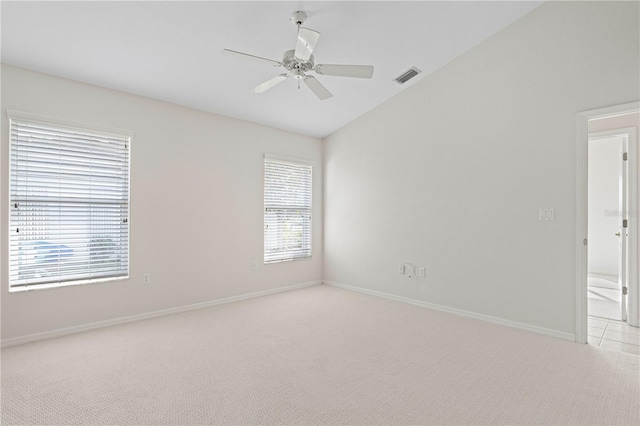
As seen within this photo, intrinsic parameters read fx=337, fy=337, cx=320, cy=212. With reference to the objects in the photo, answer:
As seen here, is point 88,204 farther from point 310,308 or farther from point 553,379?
point 553,379

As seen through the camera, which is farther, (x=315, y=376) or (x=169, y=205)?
(x=169, y=205)

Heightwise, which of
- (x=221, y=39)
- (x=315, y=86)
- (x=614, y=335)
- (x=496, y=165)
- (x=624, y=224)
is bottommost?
(x=614, y=335)

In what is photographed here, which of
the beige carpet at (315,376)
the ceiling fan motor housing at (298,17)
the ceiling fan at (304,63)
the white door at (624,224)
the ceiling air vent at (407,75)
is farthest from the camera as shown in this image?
the ceiling air vent at (407,75)

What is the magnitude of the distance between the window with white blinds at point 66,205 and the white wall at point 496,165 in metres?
3.27

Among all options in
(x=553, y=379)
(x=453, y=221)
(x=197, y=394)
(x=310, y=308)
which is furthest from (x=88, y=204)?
(x=553, y=379)

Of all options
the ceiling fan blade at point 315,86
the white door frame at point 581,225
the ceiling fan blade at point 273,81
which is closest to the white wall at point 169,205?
the ceiling fan blade at point 273,81

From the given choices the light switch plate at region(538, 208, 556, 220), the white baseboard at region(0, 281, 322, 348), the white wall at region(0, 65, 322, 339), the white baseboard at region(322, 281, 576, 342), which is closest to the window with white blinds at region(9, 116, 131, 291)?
the white wall at region(0, 65, 322, 339)

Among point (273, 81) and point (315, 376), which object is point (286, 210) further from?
point (315, 376)

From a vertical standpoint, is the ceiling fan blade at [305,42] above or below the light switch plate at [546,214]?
above

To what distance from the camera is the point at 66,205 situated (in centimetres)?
338

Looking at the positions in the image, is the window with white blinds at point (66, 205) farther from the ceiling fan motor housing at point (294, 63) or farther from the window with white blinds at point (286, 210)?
the ceiling fan motor housing at point (294, 63)

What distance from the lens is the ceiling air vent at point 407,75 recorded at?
410cm

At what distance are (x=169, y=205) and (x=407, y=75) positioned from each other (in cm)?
332

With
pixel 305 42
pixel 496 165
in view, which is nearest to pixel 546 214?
pixel 496 165
